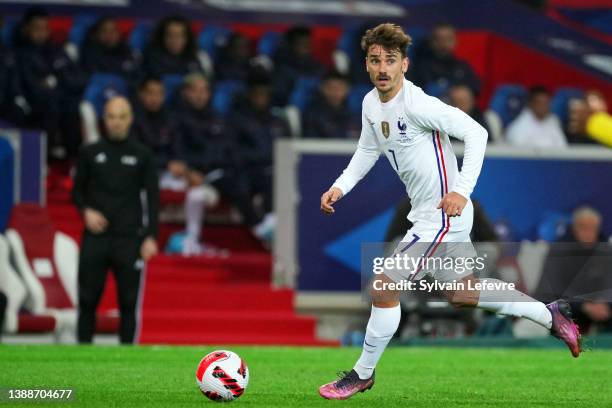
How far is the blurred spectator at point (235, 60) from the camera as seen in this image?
56.9 feet

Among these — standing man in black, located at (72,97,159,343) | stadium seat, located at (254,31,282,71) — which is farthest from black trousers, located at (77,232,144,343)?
stadium seat, located at (254,31,282,71)

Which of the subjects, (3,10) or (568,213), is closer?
(568,213)

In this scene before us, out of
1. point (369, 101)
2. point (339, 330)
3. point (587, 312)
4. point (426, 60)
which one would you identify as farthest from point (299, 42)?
point (369, 101)

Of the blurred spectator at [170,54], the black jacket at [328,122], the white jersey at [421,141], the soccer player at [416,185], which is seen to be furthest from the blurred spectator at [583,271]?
the blurred spectator at [170,54]

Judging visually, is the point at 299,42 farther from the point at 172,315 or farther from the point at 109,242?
the point at 109,242

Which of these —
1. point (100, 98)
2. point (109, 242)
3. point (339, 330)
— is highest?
point (100, 98)

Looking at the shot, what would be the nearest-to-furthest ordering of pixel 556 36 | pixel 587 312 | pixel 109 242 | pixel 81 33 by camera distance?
1. pixel 109 242
2. pixel 587 312
3. pixel 81 33
4. pixel 556 36

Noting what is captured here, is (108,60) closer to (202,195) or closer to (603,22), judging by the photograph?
(202,195)

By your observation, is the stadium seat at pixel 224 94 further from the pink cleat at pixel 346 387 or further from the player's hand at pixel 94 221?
the pink cleat at pixel 346 387

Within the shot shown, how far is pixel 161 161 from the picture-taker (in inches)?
613

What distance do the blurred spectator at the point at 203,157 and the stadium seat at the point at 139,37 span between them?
1766 mm

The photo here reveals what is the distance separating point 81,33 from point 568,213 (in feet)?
19.7

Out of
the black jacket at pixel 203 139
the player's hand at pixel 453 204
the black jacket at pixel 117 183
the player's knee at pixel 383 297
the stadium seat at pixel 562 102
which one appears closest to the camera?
the player's hand at pixel 453 204

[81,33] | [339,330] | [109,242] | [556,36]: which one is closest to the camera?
[109,242]
